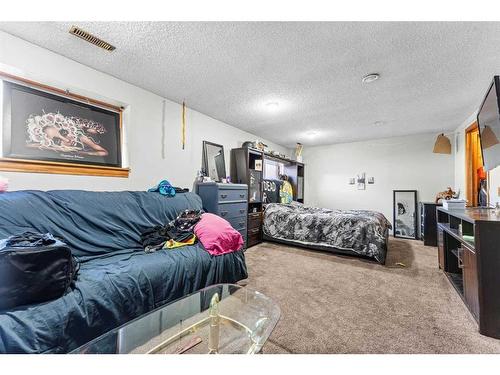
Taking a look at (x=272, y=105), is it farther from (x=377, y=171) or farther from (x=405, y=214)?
(x=405, y=214)

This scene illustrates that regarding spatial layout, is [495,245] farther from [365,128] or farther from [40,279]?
[365,128]

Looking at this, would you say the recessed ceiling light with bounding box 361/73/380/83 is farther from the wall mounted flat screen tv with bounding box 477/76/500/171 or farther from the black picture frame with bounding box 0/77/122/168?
the black picture frame with bounding box 0/77/122/168

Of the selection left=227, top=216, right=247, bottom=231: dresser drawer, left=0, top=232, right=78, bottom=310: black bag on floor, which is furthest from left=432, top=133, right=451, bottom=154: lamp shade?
left=0, top=232, right=78, bottom=310: black bag on floor

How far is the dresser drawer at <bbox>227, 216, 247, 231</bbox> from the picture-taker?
10.5 ft

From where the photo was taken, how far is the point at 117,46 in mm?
1831

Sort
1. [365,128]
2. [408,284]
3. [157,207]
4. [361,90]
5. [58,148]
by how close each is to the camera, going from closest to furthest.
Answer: [58,148]
[408,284]
[157,207]
[361,90]
[365,128]

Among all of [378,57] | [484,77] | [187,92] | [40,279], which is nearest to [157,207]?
[40,279]

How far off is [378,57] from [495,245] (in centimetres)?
169

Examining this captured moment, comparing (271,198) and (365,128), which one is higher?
(365,128)

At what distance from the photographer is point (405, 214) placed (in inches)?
179

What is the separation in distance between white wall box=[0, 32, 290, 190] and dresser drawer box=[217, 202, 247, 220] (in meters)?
0.67

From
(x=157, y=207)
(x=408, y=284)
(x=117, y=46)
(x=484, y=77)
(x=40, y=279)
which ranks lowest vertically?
(x=408, y=284)

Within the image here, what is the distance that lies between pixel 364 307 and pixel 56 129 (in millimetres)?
3165

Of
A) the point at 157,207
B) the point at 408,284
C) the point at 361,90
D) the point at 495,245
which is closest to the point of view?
the point at 495,245
